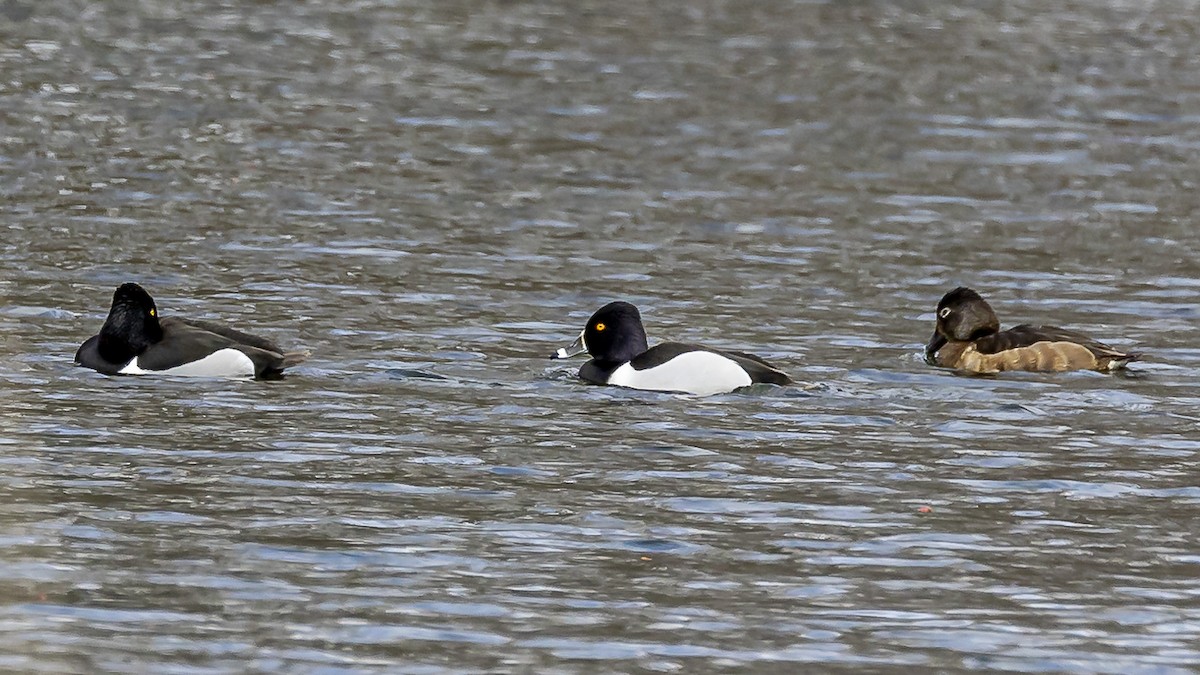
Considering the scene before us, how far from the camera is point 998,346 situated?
626 inches

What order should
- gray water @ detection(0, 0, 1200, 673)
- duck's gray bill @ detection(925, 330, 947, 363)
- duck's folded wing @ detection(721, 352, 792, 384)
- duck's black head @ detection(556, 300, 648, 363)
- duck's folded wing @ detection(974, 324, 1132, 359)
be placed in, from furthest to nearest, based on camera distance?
duck's gray bill @ detection(925, 330, 947, 363), duck's folded wing @ detection(974, 324, 1132, 359), duck's black head @ detection(556, 300, 648, 363), duck's folded wing @ detection(721, 352, 792, 384), gray water @ detection(0, 0, 1200, 673)

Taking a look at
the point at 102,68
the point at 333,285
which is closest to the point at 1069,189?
the point at 333,285

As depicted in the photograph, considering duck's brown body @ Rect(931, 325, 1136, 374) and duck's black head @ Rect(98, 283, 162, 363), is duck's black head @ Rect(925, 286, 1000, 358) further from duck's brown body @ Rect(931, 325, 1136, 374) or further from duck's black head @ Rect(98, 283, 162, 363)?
duck's black head @ Rect(98, 283, 162, 363)

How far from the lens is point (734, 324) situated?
17.2 m

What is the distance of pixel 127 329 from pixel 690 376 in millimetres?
3585

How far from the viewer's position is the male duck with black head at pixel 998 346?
51.0 ft

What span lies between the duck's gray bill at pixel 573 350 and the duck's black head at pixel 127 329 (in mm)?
2642

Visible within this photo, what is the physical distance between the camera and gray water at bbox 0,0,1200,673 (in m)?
9.80

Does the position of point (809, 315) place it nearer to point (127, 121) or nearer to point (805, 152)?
point (805, 152)

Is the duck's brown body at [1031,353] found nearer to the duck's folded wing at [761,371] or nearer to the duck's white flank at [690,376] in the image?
the duck's folded wing at [761,371]

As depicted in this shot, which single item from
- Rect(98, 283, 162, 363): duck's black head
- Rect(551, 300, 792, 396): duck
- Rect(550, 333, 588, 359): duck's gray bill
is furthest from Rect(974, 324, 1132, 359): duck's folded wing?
Rect(98, 283, 162, 363): duck's black head

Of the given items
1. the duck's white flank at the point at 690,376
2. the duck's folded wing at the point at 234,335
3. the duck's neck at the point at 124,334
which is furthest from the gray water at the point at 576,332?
the duck's neck at the point at 124,334

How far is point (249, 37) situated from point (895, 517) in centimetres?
2188

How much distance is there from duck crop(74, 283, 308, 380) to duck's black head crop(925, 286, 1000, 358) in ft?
15.1
